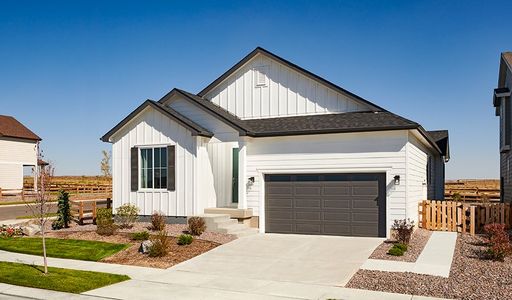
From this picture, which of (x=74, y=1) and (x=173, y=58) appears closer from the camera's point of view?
(x=74, y=1)

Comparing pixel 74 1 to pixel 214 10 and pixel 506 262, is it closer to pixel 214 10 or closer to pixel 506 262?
pixel 214 10

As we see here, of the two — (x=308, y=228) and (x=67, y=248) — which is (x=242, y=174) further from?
(x=67, y=248)

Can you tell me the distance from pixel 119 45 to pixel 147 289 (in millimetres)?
14414

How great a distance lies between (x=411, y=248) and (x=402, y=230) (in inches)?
23.5

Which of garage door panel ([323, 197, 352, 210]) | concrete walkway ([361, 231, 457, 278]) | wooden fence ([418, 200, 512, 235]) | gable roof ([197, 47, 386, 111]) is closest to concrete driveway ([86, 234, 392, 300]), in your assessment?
concrete walkway ([361, 231, 457, 278])

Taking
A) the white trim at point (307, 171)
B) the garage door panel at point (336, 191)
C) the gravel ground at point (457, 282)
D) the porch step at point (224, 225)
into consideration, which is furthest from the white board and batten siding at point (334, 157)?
the gravel ground at point (457, 282)

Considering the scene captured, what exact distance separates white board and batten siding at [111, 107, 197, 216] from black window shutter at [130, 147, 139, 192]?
0.63 ft

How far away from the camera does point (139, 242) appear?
1382cm

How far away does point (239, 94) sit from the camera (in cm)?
1986

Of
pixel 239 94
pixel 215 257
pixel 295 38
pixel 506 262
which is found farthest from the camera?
pixel 239 94

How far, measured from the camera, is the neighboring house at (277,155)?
15.1 metres

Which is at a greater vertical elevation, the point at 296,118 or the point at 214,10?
the point at 214,10


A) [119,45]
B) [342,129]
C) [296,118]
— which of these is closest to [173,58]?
[119,45]

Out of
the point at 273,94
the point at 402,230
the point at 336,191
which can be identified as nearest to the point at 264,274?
the point at 402,230
